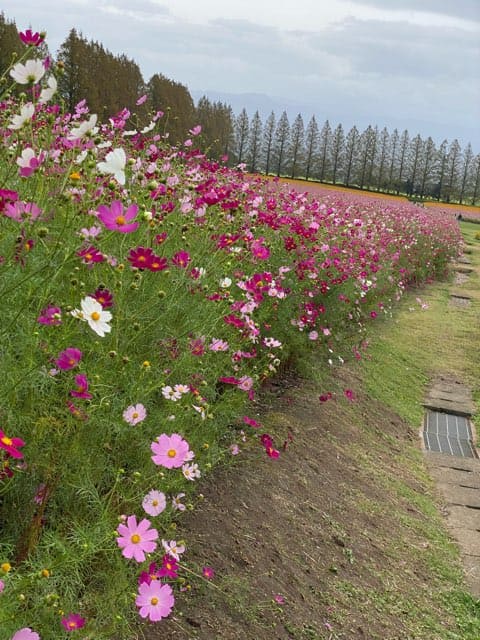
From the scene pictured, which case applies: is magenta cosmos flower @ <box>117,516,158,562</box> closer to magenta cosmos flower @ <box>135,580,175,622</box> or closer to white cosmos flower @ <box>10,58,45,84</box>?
magenta cosmos flower @ <box>135,580,175,622</box>

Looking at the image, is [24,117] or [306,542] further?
[306,542]

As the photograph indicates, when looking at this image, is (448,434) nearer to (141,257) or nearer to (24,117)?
(141,257)

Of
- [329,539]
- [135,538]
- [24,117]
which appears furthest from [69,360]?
[329,539]

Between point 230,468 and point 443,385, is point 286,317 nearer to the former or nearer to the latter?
point 230,468

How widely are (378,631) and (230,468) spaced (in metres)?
0.95

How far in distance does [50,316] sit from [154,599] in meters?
0.73

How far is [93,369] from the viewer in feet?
6.79

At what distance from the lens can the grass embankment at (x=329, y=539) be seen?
2541 mm

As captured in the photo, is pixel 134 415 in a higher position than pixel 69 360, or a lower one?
lower

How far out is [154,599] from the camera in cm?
164

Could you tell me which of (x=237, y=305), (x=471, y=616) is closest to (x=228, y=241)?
(x=237, y=305)

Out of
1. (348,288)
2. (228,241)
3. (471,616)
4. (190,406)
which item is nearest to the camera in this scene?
(190,406)

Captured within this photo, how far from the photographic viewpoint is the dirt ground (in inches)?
96.9

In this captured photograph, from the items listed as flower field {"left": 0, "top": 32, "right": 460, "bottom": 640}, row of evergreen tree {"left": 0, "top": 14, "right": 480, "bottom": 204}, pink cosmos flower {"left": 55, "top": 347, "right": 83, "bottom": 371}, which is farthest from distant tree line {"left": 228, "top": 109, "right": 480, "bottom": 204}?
pink cosmos flower {"left": 55, "top": 347, "right": 83, "bottom": 371}
